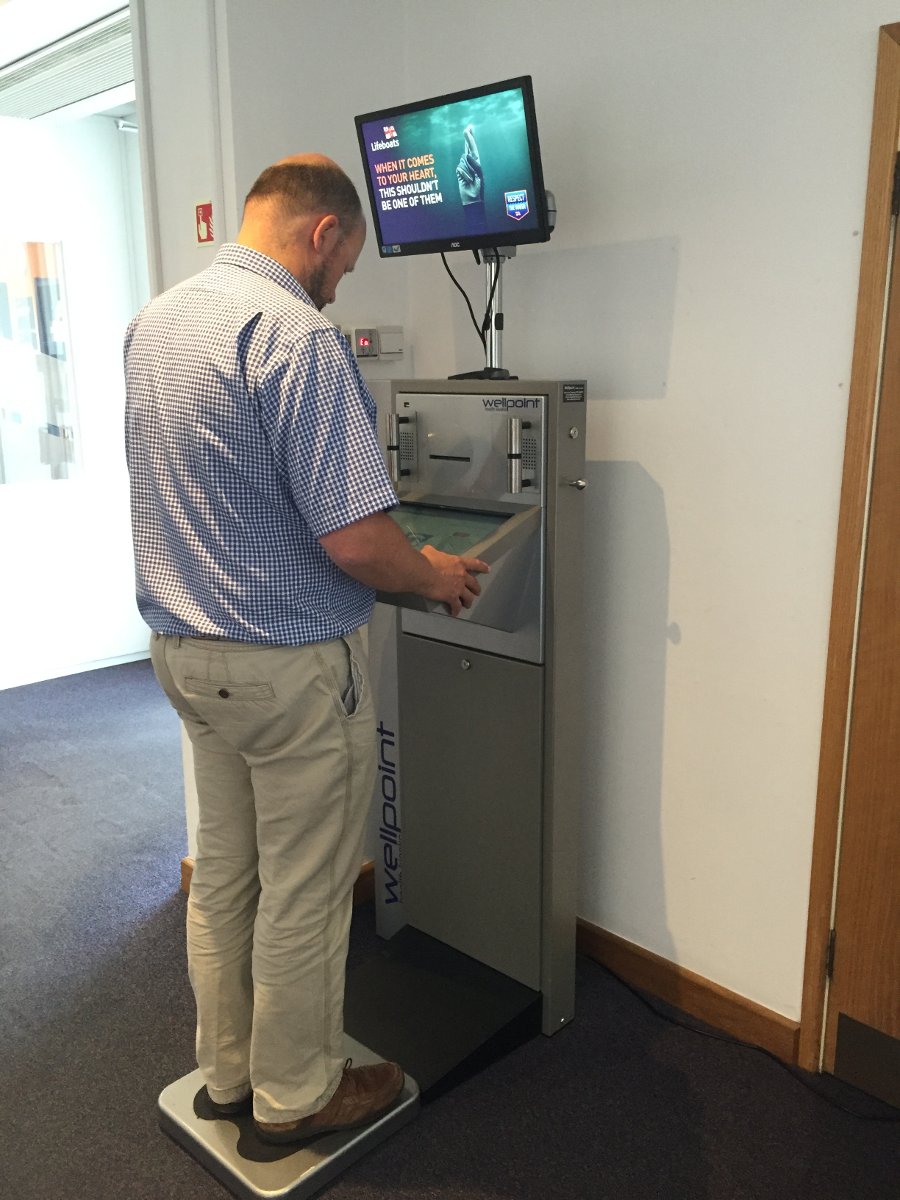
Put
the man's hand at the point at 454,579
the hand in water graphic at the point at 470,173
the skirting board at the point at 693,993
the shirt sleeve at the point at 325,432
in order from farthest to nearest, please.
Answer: the skirting board at the point at 693,993
the hand in water graphic at the point at 470,173
the man's hand at the point at 454,579
the shirt sleeve at the point at 325,432

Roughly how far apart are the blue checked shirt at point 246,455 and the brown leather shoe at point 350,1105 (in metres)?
0.92

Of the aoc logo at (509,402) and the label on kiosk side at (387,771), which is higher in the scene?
the aoc logo at (509,402)

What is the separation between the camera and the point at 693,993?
240 cm

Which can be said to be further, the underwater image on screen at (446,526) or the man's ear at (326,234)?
the underwater image on screen at (446,526)

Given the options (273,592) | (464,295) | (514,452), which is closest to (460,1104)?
(273,592)

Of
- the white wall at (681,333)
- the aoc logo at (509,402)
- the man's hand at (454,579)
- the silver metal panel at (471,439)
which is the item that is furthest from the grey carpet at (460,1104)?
the aoc logo at (509,402)

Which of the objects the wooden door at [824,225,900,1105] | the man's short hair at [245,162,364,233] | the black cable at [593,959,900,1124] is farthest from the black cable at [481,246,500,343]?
the black cable at [593,959,900,1124]

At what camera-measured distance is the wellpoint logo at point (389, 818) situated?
8.59 ft

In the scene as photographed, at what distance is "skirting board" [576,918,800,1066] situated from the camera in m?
2.25

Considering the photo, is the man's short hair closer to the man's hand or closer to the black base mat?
the man's hand

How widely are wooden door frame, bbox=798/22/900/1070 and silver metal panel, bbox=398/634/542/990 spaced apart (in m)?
0.59

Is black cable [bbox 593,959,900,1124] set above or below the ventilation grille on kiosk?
below

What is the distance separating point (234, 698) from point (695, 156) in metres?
1.43

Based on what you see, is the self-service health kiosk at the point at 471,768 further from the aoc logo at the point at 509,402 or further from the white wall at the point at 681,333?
the white wall at the point at 681,333
